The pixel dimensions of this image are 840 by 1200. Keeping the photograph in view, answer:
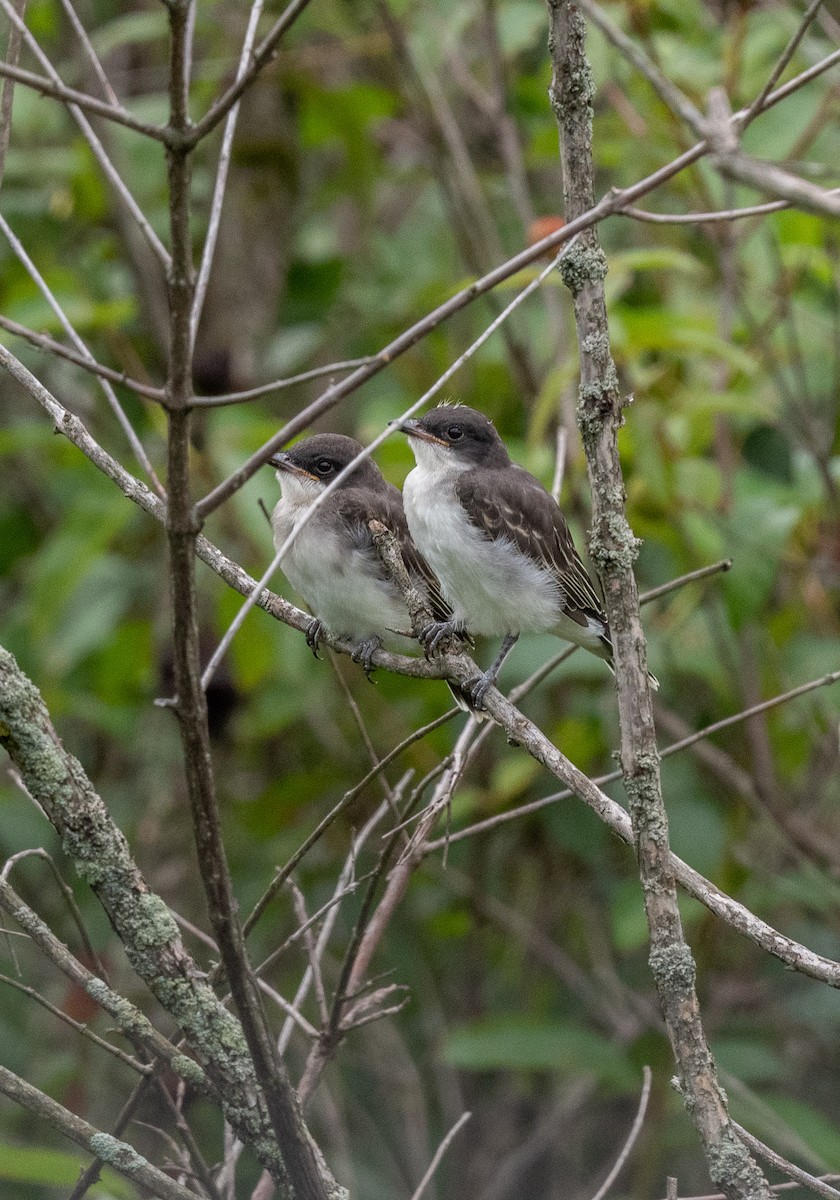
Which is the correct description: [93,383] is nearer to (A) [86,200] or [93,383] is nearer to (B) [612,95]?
(A) [86,200]

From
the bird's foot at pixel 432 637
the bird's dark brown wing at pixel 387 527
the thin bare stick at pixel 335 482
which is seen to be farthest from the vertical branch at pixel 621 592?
the bird's dark brown wing at pixel 387 527

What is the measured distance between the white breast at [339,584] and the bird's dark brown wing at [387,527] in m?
0.05

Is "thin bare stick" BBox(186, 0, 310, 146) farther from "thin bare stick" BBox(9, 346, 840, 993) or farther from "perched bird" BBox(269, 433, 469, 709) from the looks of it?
"perched bird" BBox(269, 433, 469, 709)

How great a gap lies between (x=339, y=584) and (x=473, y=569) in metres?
0.55

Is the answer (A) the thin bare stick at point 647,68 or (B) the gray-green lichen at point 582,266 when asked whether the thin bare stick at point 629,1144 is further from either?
(A) the thin bare stick at point 647,68

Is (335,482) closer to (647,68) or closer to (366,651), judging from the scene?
(647,68)

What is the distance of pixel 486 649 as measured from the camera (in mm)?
6102

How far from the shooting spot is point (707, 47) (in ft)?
17.3

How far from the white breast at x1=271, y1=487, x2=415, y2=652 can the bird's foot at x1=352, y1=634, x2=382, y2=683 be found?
3 centimetres

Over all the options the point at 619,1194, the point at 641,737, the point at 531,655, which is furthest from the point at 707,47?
the point at 619,1194

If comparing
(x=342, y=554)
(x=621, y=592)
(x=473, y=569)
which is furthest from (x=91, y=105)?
(x=342, y=554)

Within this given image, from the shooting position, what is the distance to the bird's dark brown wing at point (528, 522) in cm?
463

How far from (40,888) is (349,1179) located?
2.08m

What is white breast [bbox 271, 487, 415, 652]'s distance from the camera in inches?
188
